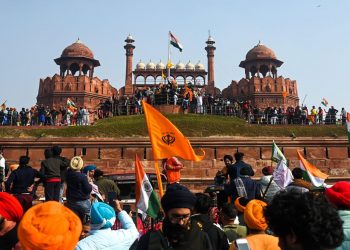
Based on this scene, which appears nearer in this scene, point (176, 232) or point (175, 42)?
point (176, 232)

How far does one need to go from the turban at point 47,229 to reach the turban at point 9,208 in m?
0.66

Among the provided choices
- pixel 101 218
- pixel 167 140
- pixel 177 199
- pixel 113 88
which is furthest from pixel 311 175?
pixel 113 88

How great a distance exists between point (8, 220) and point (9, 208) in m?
0.09

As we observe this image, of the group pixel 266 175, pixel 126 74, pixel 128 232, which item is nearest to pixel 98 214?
pixel 128 232

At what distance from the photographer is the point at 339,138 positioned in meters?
18.1

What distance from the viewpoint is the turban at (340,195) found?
2783mm

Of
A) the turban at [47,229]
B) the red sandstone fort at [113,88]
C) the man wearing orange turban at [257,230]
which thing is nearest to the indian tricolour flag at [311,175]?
the man wearing orange turban at [257,230]

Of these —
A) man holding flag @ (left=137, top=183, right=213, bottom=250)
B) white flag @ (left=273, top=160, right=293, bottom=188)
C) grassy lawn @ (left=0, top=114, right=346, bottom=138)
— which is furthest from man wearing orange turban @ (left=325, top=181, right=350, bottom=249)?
grassy lawn @ (left=0, top=114, right=346, bottom=138)

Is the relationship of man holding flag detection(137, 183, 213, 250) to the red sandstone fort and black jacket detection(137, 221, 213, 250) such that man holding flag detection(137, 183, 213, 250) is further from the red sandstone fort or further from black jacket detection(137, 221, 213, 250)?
the red sandstone fort

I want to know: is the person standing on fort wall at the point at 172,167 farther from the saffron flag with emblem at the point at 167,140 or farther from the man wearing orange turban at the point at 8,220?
the man wearing orange turban at the point at 8,220

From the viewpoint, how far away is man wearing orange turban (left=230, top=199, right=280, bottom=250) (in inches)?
120

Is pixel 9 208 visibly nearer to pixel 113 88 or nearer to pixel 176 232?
pixel 176 232

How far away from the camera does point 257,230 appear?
10.6 ft

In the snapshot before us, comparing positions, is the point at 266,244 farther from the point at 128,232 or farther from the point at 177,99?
the point at 177,99
